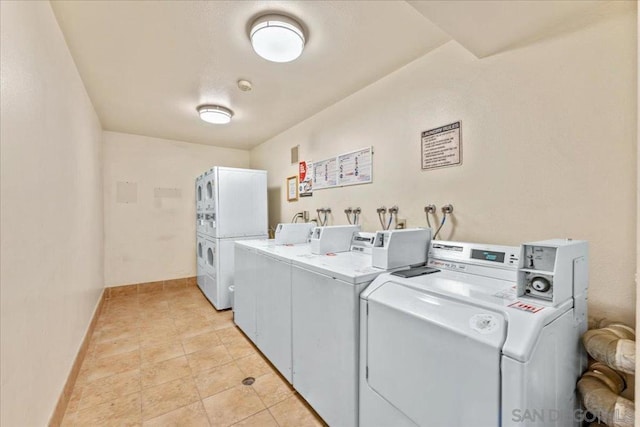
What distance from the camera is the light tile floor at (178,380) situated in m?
1.60

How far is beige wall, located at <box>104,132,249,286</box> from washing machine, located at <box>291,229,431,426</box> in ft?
10.6

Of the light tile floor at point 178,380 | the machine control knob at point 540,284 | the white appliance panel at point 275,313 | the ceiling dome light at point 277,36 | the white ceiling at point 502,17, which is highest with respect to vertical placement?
the ceiling dome light at point 277,36

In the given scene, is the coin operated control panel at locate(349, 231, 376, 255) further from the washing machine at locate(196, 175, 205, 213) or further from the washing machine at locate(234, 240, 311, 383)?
the washing machine at locate(196, 175, 205, 213)

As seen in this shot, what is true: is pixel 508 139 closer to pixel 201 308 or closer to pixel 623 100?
pixel 623 100

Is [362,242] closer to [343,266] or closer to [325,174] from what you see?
[343,266]

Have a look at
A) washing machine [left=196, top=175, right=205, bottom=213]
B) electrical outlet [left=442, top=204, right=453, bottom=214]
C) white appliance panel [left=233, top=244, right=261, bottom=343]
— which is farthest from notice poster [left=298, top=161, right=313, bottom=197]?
electrical outlet [left=442, top=204, right=453, bottom=214]

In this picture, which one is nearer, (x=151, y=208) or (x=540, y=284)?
(x=540, y=284)

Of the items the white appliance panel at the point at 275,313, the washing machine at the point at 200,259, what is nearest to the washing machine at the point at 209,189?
the washing machine at the point at 200,259

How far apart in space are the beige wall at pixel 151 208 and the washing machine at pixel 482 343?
3.84 m

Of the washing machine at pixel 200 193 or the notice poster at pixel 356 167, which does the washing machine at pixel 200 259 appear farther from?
the notice poster at pixel 356 167

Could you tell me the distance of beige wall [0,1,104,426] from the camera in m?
0.98

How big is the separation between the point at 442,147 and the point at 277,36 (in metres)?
1.24

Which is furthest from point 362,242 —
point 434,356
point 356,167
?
point 434,356

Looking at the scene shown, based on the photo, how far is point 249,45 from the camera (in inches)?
69.6
